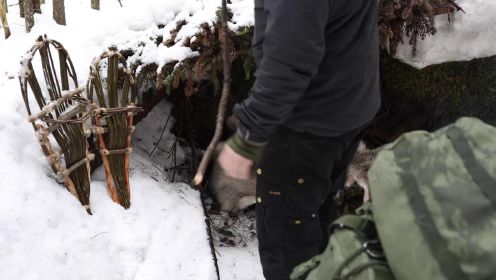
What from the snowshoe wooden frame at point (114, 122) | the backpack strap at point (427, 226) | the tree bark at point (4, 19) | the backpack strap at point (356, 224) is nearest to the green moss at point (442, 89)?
the snowshoe wooden frame at point (114, 122)

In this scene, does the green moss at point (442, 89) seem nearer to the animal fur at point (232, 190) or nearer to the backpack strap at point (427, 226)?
the animal fur at point (232, 190)

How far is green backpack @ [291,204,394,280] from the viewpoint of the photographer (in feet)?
3.14

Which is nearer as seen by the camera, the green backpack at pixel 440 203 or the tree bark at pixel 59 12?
the green backpack at pixel 440 203

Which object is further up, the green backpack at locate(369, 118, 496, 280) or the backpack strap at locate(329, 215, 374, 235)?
the green backpack at locate(369, 118, 496, 280)

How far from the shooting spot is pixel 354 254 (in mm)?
1000

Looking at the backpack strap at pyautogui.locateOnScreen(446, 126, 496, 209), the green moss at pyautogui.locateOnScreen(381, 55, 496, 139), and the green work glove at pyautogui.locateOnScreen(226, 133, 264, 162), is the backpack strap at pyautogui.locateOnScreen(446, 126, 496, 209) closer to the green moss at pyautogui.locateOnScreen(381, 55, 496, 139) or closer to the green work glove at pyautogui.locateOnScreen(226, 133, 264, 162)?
the green work glove at pyautogui.locateOnScreen(226, 133, 264, 162)

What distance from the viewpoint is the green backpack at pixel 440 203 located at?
799 millimetres

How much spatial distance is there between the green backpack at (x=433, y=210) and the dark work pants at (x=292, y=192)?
0.93 metres

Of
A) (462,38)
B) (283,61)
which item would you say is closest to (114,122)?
(283,61)

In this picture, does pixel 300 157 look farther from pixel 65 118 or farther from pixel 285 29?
pixel 65 118

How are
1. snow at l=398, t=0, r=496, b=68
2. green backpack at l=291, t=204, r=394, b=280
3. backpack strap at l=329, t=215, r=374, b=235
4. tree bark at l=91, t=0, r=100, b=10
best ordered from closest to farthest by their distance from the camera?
1. green backpack at l=291, t=204, r=394, b=280
2. backpack strap at l=329, t=215, r=374, b=235
3. snow at l=398, t=0, r=496, b=68
4. tree bark at l=91, t=0, r=100, b=10

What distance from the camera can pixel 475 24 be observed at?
325cm

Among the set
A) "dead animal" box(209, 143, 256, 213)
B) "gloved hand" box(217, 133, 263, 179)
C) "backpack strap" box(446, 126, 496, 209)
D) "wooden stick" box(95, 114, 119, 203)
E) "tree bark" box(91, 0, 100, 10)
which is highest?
"backpack strap" box(446, 126, 496, 209)

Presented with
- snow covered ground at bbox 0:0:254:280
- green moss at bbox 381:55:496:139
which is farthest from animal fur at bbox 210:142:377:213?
green moss at bbox 381:55:496:139
